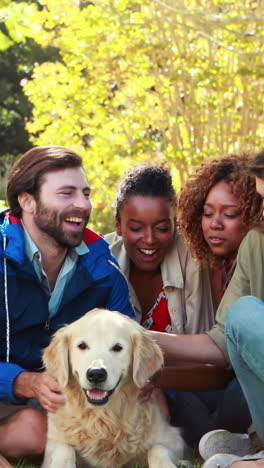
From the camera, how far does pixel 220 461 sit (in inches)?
136

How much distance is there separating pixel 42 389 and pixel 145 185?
1.69 metres

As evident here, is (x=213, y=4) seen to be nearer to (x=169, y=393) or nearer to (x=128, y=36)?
(x=128, y=36)

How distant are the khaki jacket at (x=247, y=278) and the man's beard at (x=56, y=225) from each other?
89 cm

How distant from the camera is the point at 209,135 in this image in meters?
10.9

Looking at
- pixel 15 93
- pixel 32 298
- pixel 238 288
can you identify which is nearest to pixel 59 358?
pixel 32 298

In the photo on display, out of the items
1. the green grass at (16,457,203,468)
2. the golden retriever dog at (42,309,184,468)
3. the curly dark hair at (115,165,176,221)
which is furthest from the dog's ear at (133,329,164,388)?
the curly dark hair at (115,165,176,221)

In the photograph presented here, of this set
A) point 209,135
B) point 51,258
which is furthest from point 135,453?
point 209,135

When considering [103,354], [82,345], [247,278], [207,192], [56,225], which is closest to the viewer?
[103,354]

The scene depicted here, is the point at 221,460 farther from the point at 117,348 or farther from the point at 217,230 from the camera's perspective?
the point at 217,230

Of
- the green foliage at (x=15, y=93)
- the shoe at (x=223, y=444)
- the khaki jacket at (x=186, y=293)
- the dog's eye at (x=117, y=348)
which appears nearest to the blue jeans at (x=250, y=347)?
the shoe at (x=223, y=444)

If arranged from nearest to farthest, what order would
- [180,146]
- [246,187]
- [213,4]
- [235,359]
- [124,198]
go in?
1. [235,359]
2. [246,187]
3. [124,198]
4. [213,4]
5. [180,146]

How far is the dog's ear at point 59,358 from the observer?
3.70 meters

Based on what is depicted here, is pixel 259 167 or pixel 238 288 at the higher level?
pixel 259 167

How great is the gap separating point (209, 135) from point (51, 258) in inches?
271
